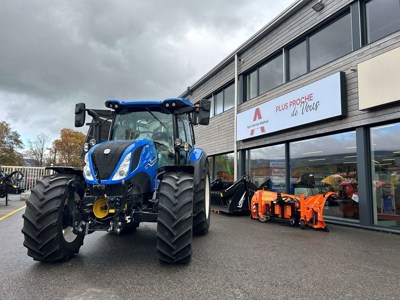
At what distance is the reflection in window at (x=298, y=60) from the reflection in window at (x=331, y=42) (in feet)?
1.05

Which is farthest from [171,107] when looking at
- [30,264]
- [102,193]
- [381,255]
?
[381,255]

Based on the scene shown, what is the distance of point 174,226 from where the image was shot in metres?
3.81

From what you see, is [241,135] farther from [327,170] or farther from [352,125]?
[352,125]

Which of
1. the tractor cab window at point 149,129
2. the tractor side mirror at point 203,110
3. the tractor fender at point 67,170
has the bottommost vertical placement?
the tractor fender at point 67,170

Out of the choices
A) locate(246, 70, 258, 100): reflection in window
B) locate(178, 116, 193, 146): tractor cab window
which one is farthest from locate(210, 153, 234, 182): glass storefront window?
→ locate(178, 116, 193, 146): tractor cab window

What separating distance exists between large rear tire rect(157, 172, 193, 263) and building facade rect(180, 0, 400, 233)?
5.47 m

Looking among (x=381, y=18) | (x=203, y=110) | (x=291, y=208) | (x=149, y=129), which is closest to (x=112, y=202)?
(x=149, y=129)

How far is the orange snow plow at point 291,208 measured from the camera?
7.25 m

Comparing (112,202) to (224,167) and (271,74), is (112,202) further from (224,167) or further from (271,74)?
(224,167)

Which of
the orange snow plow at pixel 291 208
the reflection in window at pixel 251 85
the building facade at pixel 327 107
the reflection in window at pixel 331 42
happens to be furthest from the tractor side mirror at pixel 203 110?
the reflection in window at pixel 251 85

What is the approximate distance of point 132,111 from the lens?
18.0ft

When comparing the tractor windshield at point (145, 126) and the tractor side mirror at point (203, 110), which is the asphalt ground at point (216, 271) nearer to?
the tractor windshield at point (145, 126)

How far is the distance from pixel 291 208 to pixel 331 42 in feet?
16.5

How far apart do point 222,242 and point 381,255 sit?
8.44ft
